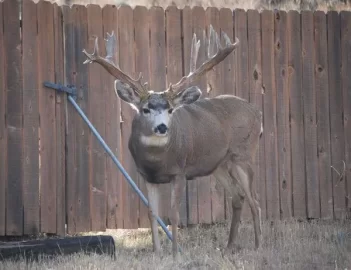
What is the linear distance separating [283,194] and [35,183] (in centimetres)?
329

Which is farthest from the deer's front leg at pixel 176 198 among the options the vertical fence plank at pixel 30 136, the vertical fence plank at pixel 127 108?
the vertical fence plank at pixel 30 136

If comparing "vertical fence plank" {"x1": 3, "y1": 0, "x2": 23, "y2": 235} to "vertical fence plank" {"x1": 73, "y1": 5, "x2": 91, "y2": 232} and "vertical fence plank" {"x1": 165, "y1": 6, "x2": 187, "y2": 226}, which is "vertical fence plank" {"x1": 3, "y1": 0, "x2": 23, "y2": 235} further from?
"vertical fence plank" {"x1": 165, "y1": 6, "x2": 187, "y2": 226}

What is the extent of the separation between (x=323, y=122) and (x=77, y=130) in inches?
133

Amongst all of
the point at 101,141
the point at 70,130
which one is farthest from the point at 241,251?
the point at 70,130

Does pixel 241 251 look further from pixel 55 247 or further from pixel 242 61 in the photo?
pixel 242 61

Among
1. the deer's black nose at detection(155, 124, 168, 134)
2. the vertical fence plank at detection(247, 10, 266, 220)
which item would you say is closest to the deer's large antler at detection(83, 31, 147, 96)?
the deer's black nose at detection(155, 124, 168, 134)

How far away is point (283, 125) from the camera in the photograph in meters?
10.6

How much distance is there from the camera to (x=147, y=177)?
29.1 ft

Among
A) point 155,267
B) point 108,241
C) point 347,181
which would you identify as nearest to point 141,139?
point 108,241

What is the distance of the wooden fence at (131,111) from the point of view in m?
9.69

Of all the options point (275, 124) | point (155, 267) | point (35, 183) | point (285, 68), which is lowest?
point (155, 267)

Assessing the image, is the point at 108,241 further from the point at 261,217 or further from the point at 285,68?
the point at 285,68

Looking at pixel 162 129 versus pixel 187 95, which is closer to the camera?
pixel 162 129

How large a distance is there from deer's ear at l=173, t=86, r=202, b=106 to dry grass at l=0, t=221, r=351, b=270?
165 cm
